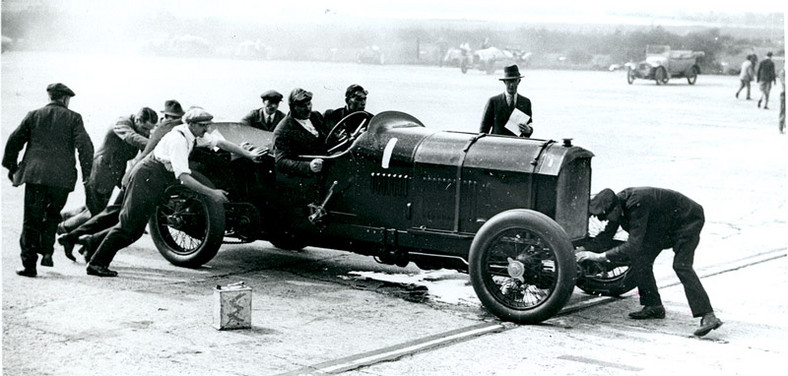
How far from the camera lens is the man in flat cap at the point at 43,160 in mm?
8172

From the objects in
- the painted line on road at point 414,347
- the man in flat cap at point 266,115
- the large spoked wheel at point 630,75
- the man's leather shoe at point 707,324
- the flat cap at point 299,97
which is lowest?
the painted line on road at point 414,347

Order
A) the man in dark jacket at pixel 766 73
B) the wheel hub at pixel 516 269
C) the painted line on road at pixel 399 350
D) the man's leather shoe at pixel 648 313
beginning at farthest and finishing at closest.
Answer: the man in dark jacket at pixel 766 73, the man's leather shoe at pixel 648 313, the wheel hub at pixel 516 269, the painted line on road at pixel 399 350

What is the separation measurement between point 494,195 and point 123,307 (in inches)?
109

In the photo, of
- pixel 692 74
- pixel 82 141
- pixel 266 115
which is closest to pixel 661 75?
pixel 692 74

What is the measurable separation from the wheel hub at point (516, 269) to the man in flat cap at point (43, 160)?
11.7 ft

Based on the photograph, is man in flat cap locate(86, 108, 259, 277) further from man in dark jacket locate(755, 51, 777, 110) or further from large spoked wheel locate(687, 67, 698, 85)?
large spoked wheel locate(687, 67, 698, 85)

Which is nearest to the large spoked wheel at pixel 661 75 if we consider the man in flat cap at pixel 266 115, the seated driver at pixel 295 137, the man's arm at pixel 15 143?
the man in flat cap at pixel 266 115

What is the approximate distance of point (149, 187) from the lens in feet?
27.5

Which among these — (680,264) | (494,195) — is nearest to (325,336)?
(494,195)

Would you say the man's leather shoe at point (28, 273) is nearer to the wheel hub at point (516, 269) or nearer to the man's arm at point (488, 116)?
the wheel hub at point (516, 269)

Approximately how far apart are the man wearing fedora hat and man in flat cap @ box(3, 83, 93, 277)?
43cm

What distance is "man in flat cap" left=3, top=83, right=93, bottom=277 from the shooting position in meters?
8.17

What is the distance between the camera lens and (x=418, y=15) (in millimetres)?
37719

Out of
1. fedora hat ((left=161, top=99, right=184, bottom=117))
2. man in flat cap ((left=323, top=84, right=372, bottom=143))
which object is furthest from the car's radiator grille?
fedora hat ((left=161, top=99, right=184, bottom=117))
